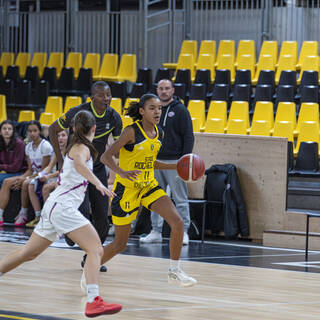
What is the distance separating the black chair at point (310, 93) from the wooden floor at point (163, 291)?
5185 millimetres

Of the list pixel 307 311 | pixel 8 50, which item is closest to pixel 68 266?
pixel 307 311

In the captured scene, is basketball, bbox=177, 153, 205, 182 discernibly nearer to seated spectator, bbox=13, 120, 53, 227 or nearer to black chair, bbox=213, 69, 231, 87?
seated spectator, bbox=13, 120, 53, 227

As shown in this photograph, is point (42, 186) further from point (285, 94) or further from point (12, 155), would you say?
point (285, 94)

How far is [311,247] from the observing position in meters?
9.08

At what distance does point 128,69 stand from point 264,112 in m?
4.54

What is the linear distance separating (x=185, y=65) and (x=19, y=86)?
3232 millimetres

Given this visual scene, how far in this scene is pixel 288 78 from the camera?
12.6 metres

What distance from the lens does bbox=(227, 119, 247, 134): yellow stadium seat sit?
1132 centimetres

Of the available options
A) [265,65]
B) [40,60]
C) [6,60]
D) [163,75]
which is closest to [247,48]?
[265,65]

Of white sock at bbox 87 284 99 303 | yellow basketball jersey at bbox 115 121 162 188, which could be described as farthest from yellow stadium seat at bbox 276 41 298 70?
white sock at bbox 87 284 99 303

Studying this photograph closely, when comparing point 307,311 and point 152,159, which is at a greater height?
point 152,159

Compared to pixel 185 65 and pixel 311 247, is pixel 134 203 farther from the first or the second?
pixel 185 65

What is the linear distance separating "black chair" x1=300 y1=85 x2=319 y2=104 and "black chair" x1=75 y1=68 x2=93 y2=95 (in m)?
4.65

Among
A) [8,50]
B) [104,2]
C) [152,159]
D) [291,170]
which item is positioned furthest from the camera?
[104,2]
